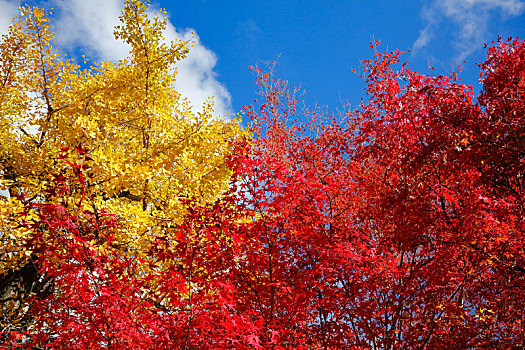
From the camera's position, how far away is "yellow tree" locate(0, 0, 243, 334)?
6.96 meters

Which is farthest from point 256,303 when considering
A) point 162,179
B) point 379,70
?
point 379,70

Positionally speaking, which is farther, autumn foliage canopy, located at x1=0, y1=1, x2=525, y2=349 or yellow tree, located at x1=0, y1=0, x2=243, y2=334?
yellow tree, located at x1=0, y1=0, x2=243, y2=334

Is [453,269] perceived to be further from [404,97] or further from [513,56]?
[513,56]

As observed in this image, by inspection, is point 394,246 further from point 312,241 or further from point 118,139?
point 118,139

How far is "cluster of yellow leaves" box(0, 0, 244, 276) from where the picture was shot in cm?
700

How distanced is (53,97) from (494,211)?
10.8 m

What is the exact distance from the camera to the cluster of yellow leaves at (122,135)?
7.00 meters

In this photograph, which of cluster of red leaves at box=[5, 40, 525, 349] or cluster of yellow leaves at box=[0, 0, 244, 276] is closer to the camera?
cluster of red leaves at box=[5, 40, 525, 349]

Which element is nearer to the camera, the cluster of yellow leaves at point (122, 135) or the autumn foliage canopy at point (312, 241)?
the autumn foliage canopy at point (312, 241)

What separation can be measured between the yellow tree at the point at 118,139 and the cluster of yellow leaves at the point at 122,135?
26 millimetres

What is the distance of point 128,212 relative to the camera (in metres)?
6.60

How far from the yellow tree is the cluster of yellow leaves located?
0.03m

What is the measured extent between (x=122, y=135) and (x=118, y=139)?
1.52ft

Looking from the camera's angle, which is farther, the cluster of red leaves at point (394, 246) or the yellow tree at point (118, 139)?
the yellow tree at point (118, 139)
